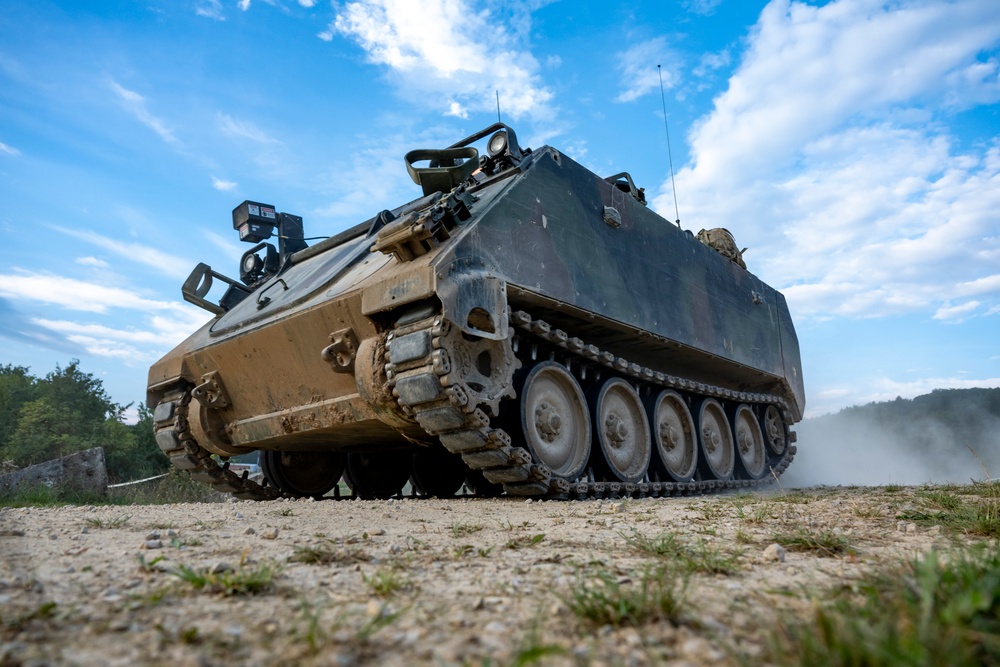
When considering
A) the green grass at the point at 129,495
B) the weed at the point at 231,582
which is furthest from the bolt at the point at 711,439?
the weed at the point at 231,582

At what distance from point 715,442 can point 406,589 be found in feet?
24.5

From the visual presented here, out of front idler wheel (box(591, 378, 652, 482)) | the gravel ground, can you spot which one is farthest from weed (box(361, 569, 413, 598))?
front idler wheel (box(591, 378, 652, 482))

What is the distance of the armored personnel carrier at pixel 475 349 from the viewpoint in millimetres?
5027

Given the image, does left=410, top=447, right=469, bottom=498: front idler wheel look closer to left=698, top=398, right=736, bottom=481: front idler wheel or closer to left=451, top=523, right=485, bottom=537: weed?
left=698, top=398, right=736, bottom=481: front idler wheel

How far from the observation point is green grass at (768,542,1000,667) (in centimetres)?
113

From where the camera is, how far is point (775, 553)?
8.23 ft

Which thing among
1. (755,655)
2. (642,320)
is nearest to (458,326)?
(642,320)

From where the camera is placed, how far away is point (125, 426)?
564 inches

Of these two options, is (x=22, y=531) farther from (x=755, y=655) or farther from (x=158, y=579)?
(x=755, y=655)

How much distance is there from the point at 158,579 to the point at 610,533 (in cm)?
198

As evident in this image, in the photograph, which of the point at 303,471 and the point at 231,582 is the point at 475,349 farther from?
the point at 303,471

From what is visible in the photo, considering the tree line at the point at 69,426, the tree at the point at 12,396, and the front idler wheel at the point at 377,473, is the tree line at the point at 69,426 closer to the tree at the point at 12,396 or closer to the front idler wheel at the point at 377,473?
the tree at the point at 12,396

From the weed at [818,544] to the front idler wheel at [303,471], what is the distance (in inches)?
245

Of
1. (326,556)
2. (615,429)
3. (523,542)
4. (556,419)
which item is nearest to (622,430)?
(615,429)
